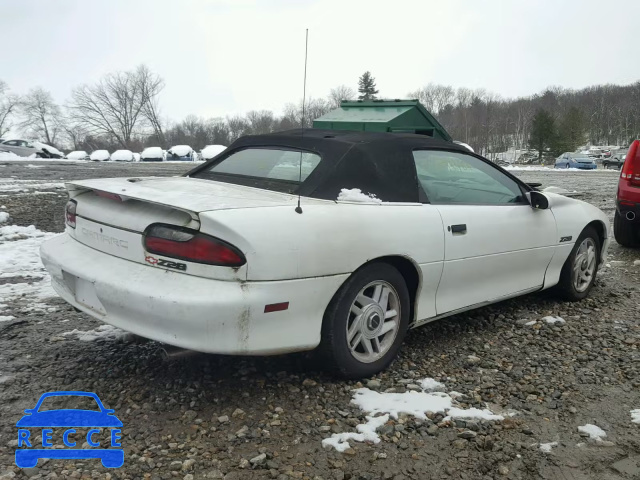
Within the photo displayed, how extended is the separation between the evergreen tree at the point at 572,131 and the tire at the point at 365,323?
66116 millimetres

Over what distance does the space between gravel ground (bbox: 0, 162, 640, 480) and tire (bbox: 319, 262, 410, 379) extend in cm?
12

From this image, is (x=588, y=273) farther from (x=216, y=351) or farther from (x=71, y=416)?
(x=71, y=416)

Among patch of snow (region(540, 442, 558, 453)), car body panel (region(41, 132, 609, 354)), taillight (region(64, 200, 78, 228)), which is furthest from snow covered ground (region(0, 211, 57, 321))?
patch of snow (region(540, 442, 558, 453))

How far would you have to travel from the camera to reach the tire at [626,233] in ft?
22.4

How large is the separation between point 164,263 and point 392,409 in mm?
1323

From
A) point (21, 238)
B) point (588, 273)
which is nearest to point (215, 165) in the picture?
point (588, 273)

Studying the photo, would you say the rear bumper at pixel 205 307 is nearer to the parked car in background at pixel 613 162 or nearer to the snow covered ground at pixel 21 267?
the snow covered ground at pixel 21 267

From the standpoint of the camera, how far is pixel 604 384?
9.98 feet

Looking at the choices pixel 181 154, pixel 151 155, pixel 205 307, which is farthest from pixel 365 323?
pixel 181 154

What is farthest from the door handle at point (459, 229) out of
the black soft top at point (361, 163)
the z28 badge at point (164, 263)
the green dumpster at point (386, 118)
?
the green dumpster at point (386, 118)

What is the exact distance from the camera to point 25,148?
119 feet

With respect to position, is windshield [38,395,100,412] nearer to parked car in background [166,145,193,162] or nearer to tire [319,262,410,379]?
tire [319,262,410,379]

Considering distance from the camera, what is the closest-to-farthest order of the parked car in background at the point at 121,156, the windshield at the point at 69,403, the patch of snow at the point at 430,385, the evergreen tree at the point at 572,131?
the windshield at the point at 69,403 < the patch of snow at the point at 430,385 < the parked car in background at the point at 121,156 < the evergreen tree at the point at 572,131

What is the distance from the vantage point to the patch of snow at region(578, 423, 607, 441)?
2.48 m
